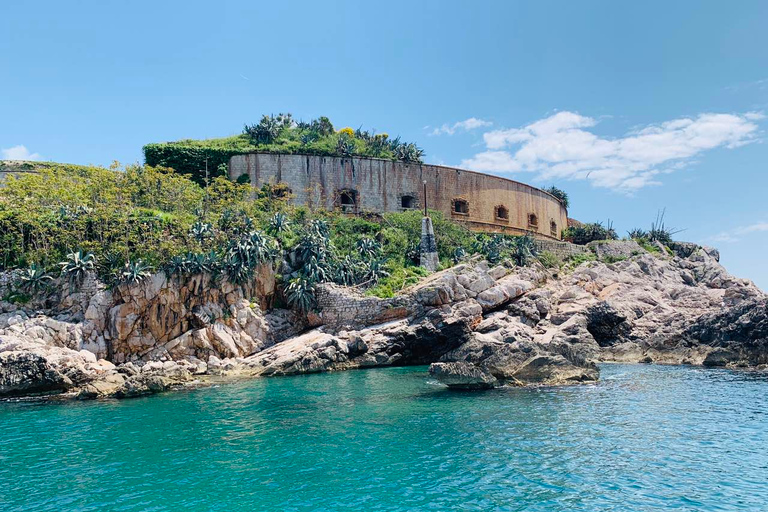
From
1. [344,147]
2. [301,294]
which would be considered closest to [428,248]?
[301,294]

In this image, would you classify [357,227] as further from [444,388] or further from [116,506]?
[116,506]

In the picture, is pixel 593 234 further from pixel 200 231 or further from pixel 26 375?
pixel 26 375

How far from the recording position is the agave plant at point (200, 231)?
30.7m

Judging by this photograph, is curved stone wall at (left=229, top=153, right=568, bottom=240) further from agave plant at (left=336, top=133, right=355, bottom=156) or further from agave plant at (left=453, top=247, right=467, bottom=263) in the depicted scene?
agave plant at (left=453, top=247, right=467, bottom=263)

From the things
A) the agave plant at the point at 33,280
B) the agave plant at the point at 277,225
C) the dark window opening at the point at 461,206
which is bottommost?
the agave plant at the point at 33,280

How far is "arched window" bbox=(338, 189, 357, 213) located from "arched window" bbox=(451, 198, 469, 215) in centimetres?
815

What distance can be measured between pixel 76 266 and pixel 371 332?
1527 centimetres

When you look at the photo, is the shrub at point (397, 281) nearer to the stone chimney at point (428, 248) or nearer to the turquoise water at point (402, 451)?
the stone chimney at point (428, 248)

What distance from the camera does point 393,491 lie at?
36.1 ft

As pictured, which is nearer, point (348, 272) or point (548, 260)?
point (348, 272)

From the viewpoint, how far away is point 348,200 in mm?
42031

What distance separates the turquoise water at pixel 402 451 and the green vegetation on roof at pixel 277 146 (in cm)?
2282

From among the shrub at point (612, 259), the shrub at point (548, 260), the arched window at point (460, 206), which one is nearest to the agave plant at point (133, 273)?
the arched window at point (460, 206)

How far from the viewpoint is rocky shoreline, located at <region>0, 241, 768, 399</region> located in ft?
74.9
